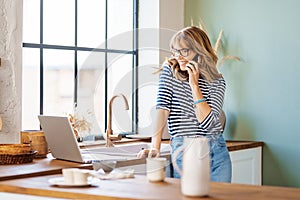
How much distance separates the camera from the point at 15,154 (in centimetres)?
305

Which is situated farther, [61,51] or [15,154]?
[61,51]

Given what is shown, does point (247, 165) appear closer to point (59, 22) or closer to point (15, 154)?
point (59, 22)

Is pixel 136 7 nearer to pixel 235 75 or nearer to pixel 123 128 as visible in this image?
pixel 235 75

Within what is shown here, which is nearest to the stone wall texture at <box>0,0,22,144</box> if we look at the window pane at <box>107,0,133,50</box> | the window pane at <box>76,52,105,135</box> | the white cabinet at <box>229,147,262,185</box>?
the window pane at <box>76,52,105,135</box>

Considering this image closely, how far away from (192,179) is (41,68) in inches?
83.2

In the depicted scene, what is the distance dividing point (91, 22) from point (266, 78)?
4.37 feet

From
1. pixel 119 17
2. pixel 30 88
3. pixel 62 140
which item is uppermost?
pixel 119 17

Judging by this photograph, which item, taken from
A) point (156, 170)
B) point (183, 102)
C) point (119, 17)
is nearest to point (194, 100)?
point (183, 102)

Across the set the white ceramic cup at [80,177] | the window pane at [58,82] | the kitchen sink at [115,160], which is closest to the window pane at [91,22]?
the window pane at [58,82]

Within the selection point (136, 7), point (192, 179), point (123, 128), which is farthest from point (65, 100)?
point (192, 179)

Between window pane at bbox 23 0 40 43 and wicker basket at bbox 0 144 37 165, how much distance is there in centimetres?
100

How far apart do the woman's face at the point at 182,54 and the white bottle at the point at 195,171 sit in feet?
2.18

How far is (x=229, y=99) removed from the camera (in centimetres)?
461

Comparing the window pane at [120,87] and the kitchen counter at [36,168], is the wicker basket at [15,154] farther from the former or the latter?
the window pane at [120,87]
